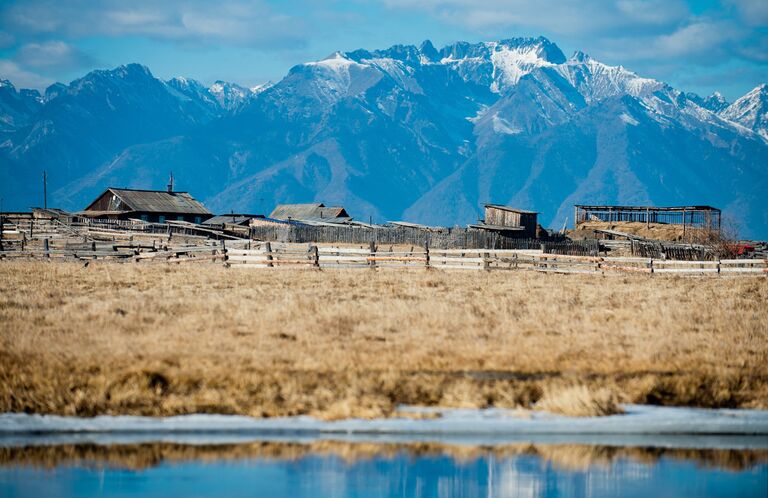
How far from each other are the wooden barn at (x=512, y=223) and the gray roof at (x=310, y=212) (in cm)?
3090

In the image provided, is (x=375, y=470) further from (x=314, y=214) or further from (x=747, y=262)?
(x=314, y=214)

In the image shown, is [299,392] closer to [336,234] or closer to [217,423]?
[217,423]

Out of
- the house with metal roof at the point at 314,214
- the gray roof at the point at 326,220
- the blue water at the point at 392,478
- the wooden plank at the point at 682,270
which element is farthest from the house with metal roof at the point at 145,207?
the blue water at the point at 392,478

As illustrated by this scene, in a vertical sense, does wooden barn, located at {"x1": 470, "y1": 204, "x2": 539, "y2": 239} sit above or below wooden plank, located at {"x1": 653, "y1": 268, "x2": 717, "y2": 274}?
above

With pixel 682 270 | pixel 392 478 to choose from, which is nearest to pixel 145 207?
pixel 682 270

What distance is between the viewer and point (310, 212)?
124562mm

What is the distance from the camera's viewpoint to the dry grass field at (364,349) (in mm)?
13953

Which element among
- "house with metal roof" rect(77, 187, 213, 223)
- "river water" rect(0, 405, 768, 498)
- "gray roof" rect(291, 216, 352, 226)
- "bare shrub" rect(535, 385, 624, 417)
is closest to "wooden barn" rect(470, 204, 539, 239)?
"gray roof" rect(291, 216, 352, 226)

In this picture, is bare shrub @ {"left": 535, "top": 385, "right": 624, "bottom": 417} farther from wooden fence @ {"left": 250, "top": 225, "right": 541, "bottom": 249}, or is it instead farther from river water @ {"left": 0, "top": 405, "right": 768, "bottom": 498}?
wooden fence @ {"left": 250, "top": 225, "right": 541, "bottom": 249}

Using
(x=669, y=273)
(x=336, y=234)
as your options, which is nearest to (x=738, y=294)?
(x=669, y=273)

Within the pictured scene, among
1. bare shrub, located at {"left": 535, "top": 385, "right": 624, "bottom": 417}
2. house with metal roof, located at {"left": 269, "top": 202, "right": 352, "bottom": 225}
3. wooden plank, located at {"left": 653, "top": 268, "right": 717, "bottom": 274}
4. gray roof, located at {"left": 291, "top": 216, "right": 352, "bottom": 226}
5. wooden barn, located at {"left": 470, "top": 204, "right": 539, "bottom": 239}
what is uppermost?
house with metal roof, located at {"left": 269, "top": 202, "right": 352, "bottom": 225}

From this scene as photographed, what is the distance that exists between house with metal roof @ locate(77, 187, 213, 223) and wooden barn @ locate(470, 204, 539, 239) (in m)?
34.1

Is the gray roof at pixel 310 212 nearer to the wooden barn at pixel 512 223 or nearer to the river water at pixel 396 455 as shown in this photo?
the wooden barn at pixel 512 223

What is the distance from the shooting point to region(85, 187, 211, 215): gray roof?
338 ft
